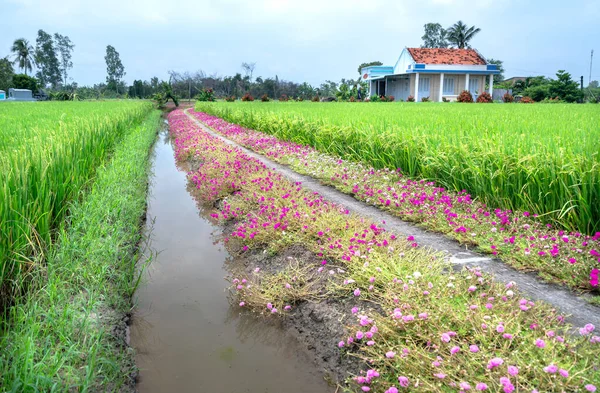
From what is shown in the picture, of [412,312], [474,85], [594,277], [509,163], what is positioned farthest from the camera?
[474,85]

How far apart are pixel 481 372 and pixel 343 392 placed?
0.77 meters

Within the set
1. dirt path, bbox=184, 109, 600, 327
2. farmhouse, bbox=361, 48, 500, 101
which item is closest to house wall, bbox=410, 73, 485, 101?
farmhouse, bbox=361, 48, 500, 101

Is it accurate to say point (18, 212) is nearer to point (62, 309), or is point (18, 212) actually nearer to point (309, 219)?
point (62, 309)

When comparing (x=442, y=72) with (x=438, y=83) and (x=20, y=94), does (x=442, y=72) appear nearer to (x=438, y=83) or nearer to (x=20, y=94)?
(x=438, y=83)

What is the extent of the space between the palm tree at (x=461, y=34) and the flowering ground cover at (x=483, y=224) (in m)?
49.4

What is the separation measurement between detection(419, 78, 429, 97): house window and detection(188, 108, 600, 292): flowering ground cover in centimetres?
3058

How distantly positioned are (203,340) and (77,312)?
2.69 ft

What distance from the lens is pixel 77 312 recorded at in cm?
278

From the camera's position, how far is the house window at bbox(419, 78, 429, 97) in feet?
115

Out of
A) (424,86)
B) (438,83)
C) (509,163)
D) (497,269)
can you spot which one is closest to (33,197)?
(497,269)

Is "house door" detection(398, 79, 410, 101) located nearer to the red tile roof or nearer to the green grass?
the red tile roof

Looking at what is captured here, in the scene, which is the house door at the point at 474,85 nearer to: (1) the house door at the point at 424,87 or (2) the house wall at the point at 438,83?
(2) the house wall at the point at 438,83

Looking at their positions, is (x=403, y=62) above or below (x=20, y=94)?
above

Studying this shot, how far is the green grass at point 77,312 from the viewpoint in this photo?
2.17 metres
